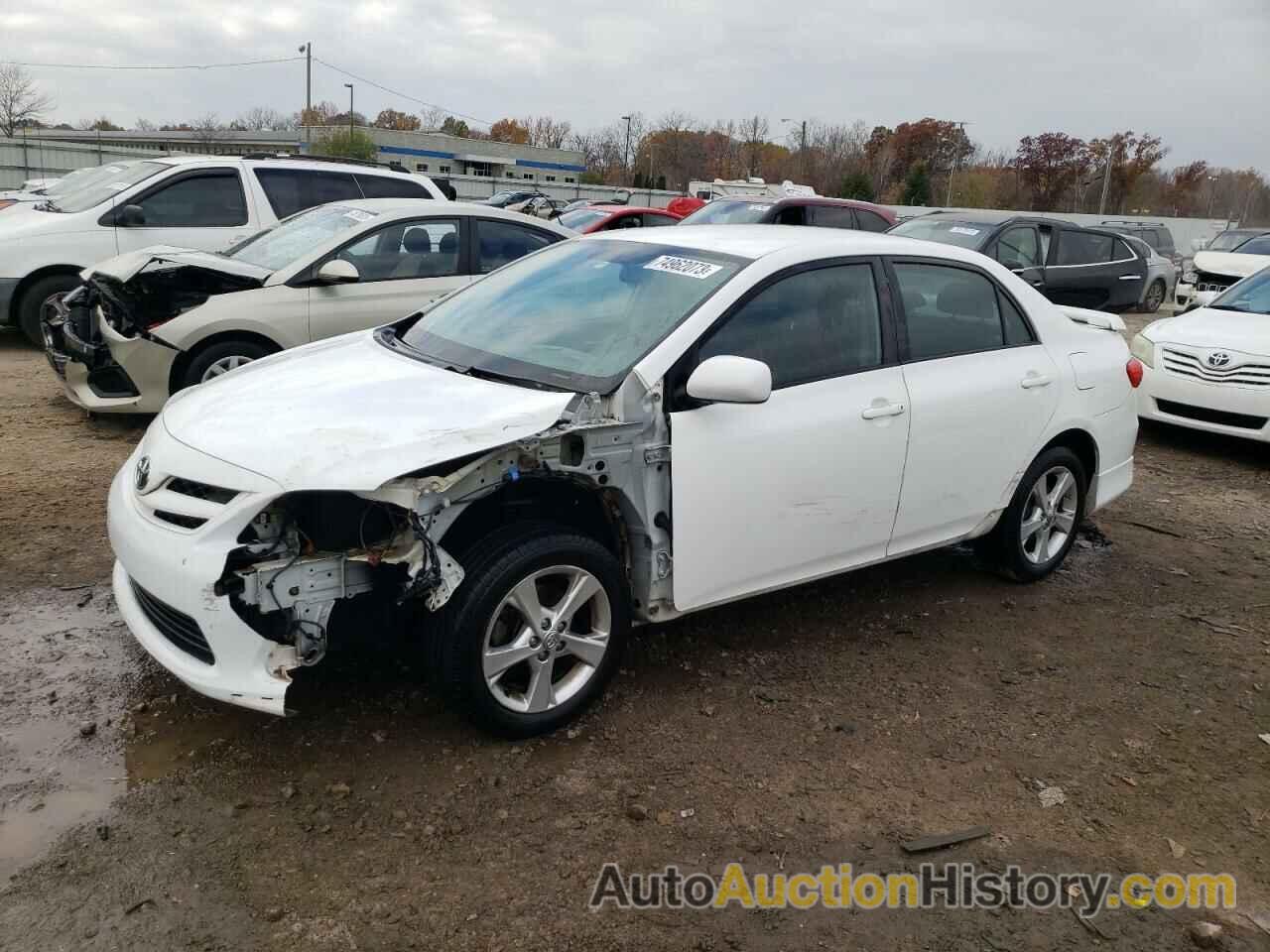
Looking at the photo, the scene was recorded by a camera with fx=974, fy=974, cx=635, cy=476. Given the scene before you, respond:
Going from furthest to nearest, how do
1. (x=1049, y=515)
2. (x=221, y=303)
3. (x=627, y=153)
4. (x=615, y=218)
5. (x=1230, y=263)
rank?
(x=627, y=153)
(x=615, y=218)
(x=1230, y=263)
(x=221, y=303)
(x=1049, y=515)

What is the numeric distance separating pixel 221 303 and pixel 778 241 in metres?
4.07

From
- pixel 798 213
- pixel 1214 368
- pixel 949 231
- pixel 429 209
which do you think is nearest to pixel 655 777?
pixel 429 209

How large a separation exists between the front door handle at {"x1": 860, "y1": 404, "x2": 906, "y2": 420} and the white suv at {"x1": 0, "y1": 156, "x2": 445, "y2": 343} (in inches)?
271

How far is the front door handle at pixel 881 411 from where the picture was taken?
154 inches

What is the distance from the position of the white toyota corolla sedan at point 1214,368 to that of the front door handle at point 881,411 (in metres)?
5.05

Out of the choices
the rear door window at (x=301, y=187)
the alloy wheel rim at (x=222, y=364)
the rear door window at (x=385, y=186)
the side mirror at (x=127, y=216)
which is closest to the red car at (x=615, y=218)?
the rear door window at (x=385, y=186)

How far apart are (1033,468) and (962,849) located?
2316mm

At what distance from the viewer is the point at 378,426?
311 centimetres

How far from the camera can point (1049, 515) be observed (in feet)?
16.5

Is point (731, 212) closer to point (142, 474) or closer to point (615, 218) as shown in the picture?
point (615, 218)

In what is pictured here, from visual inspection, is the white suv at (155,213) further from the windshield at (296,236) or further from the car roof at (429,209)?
the car roof at (429,209)

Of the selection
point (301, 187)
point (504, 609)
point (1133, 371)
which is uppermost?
point (301, 187)

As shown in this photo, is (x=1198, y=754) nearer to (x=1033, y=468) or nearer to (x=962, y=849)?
(x=962, y=849)

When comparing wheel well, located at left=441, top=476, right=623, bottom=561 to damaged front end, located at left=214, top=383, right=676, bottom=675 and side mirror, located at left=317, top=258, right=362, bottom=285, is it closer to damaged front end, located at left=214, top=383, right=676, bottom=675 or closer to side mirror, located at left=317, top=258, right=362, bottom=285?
damaged front end, located at left=214, top=383, right=676, bottom=675
